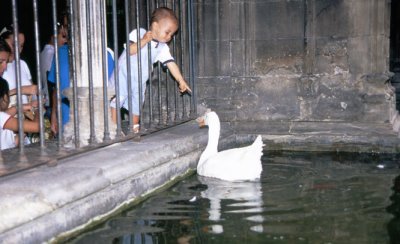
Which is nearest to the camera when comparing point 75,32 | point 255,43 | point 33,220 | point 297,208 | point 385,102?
point 33,220

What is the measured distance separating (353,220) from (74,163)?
2121 millimetres

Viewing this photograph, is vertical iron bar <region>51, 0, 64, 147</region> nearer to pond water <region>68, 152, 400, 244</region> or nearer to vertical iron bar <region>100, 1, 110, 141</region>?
vertical iron bar <region>100, 1, 110, 141</region>

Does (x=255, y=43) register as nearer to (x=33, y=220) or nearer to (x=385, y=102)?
(x=385, y=102)

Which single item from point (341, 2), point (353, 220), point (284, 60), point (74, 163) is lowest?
point (353, 220)

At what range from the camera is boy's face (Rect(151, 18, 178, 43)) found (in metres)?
5.97

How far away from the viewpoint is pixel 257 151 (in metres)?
5.34

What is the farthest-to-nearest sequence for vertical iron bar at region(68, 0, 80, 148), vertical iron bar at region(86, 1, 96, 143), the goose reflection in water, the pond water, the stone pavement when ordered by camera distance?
vertical iron bar at region(86, 1, 96, 143) < vertical iron bar at region(68, 0, 80, 148) < the goose reflection in water < the pond water < the stone pavement

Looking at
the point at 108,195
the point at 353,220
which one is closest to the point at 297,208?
the point at 353,220

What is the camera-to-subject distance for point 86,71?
5.19m

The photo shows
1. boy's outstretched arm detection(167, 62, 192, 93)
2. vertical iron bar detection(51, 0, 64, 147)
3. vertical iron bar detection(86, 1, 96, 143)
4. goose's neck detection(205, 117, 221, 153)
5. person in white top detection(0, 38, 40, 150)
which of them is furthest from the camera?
boy's outstretched arm detection(167, 62, 192, 93)

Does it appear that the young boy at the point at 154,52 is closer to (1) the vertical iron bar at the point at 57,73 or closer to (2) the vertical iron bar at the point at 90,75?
(2) the vertical iron bar at the point at 90,75

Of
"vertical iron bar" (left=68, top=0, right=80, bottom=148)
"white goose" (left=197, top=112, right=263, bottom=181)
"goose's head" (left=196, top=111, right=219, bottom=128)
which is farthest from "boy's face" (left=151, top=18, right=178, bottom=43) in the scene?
"white goose" (left=197, top=112, right=263, bottom=181)

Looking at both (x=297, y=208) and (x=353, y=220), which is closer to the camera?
(x=353, y=220)

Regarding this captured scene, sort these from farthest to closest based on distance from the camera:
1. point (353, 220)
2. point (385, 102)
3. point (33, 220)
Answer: point (385, 102) → point (353, 220) → point (33, 220)
